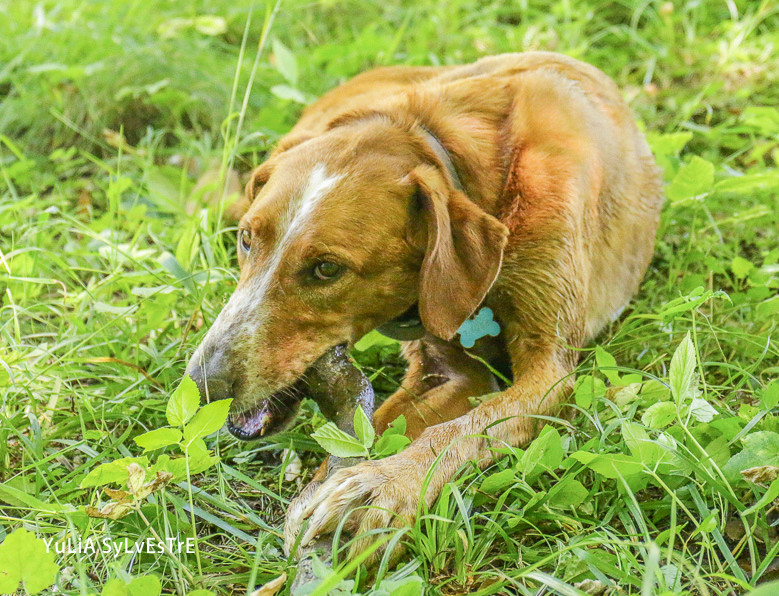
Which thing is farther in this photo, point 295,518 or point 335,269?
point 335,269

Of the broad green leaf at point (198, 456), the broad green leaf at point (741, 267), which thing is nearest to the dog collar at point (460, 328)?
the broad green leaf at point (198, 456)

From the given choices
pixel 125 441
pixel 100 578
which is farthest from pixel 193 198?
pixel 100 578

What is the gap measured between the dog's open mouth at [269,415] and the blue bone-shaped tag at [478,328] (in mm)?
558

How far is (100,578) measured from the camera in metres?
2.05

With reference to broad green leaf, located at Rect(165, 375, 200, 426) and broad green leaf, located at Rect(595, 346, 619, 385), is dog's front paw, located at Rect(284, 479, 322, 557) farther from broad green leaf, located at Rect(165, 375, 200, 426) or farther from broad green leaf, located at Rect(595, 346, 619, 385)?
broad green leaf, located at Rect(595, 346, 619, 385)

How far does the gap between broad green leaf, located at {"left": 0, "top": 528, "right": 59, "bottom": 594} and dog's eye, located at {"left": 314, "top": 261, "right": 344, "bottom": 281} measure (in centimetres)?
107

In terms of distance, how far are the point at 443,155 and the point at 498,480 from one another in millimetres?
1106

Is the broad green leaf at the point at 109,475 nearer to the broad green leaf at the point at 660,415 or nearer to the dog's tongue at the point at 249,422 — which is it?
the dog's tongue at the point at 249,422

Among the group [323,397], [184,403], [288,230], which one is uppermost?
[288,230]

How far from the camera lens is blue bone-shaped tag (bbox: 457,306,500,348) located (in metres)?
2.66

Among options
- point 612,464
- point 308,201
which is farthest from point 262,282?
point 612,464

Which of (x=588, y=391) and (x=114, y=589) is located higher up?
(x=114, y=589)

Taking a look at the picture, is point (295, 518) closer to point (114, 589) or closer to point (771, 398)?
point (114, 589)

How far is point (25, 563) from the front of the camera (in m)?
1.79
